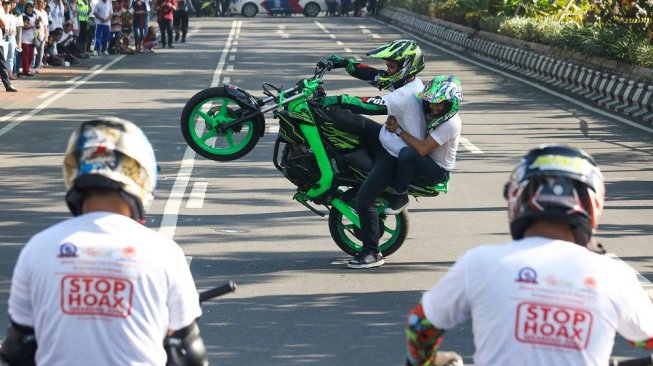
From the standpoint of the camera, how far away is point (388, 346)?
7.82m

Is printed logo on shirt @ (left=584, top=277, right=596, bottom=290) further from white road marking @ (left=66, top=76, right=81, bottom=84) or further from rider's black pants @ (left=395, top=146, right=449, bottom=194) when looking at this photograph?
white road marking @ (left=66, top=76, right=81, bottom=84)

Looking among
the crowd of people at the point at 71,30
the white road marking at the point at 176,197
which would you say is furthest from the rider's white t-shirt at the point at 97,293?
the crowd of people at the point at 71,30

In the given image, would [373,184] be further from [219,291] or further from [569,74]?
[569,74]

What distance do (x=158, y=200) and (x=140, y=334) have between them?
9.47 metres

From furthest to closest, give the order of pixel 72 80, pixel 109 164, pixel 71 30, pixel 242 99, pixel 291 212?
pixel 71 30
pixel 72 80
pixel 291 212
pixel 242 99
pixel 109 164

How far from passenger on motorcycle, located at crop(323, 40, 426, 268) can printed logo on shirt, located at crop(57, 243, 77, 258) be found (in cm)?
587

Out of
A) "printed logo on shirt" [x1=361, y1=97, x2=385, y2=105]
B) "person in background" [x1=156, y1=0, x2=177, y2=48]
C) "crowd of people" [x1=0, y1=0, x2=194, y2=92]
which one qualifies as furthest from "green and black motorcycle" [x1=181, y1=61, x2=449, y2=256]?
"person in background" [x1=156, y1=0, x2=177, y2=48]

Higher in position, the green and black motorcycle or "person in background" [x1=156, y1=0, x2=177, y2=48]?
the green and black motorcycle

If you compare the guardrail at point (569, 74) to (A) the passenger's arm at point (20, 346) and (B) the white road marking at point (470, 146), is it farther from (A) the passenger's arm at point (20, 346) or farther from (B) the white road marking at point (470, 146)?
(A) the passenger's arm at point (20, 346)

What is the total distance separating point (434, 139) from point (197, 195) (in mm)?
4406

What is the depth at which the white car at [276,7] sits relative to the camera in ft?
208

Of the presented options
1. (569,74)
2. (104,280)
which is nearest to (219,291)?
(104,280)

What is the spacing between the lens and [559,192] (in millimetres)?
3600

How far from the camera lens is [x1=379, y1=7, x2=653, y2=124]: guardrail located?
21828 mm
